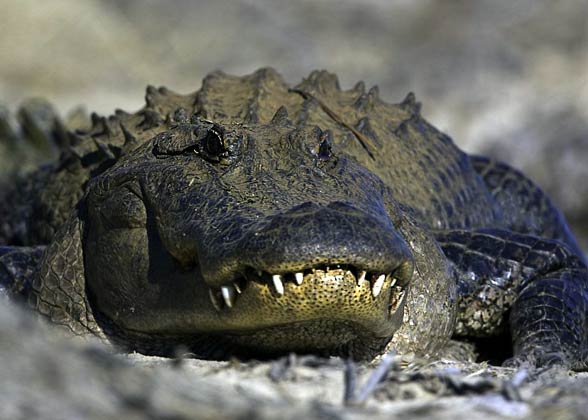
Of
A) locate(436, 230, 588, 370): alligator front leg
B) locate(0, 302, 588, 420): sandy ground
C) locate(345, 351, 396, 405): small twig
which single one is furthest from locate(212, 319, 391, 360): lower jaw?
locate(436, 230, 588, 370): alligator front leg

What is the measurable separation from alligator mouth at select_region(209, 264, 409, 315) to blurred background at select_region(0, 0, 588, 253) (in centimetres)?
1201

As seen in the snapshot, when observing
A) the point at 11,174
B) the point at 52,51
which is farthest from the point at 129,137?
the point at 52,51

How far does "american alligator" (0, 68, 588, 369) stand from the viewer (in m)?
3.90

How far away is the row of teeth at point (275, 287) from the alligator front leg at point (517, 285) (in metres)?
1.58

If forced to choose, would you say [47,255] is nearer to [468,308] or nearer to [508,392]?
[468,308]

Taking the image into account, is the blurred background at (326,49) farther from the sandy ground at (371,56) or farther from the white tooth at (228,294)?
the white tooth at (228,294)

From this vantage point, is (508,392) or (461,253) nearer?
(508,392)

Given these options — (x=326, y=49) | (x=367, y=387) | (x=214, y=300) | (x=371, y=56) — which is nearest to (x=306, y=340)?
(x=214, y=300)

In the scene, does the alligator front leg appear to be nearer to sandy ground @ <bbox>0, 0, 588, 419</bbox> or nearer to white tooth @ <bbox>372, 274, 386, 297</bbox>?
white tooth @ <bbox>372, 274, 386, 297</bbox>

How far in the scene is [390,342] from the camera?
5.02m

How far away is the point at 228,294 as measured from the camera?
158 inches

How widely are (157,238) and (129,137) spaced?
1157 millimetres

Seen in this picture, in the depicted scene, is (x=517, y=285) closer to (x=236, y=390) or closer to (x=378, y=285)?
Result: (x=378, y=285)

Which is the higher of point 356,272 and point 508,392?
point 356,272
